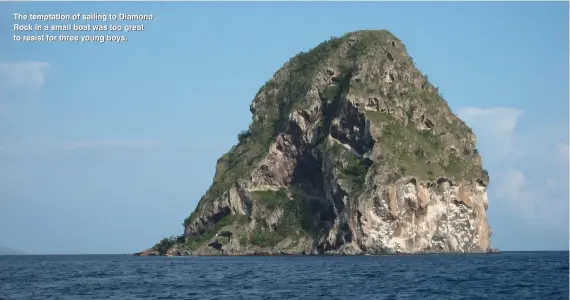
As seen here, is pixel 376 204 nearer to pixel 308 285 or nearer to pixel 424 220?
pixel 424 220

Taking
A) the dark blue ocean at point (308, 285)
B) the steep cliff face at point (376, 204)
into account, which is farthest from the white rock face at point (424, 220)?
the dark blue ocean at point (308, 285)

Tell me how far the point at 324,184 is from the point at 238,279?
10829 centimetres

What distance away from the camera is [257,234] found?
195000mm

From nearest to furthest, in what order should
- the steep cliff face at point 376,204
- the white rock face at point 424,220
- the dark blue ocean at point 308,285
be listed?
the dark blue ocean at point 308,285, the white rock face at point 424,220, the steep cliff face at point 376,204

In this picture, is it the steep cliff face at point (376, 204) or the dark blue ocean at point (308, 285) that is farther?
the steep cliff face at point (376, 204)

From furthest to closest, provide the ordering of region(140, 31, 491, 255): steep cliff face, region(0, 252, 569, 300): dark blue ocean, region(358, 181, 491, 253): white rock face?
region(140, 31, 491, 255): steep cliff face < region(358, 181, 491, 253): white rock face < region(0, 252, 569, 300): dark blue ocean

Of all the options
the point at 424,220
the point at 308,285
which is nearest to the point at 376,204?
the point at 424,220

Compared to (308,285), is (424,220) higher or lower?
higher

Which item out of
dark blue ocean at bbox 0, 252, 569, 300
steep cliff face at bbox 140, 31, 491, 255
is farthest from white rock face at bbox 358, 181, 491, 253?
dark blue ocean at bbox 0, 252, 569, 300

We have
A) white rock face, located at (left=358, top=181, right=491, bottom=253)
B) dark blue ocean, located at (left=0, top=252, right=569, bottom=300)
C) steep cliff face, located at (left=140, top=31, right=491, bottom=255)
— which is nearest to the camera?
dark blue ocean, located at (left=0, top=252, right=569, bottom=300)

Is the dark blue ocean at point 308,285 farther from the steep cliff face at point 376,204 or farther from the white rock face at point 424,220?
the steep cliff face at point 376,204

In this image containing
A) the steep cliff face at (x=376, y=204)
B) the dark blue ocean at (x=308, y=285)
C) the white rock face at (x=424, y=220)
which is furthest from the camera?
the steep cliff face at (x=376, y=204)

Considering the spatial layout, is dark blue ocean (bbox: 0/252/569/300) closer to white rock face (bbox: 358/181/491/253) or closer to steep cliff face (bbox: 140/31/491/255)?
white rock face (bbox: 358/181/491/253)

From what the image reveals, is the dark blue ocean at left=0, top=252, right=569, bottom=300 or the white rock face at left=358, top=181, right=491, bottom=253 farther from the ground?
the white rock face at left=358, top=181, right=491, bottom=253
